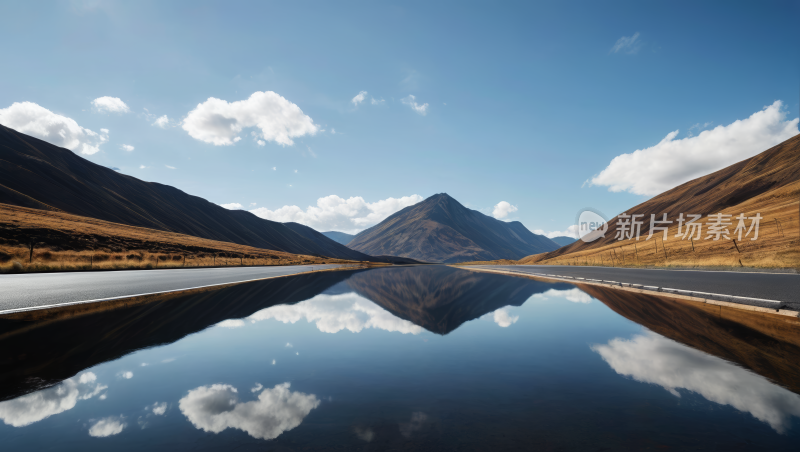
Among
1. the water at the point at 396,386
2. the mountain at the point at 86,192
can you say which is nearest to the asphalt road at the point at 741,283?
the water at the point at 396,386

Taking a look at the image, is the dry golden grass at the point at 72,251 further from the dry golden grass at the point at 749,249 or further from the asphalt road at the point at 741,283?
the dry golden grass at the point at 749,249

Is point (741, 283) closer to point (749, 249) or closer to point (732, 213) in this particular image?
point (749, 249)

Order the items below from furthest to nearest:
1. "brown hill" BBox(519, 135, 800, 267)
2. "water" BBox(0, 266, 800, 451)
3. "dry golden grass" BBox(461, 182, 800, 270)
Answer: "brown hill" BBox(519, 135, 800, 267), "dry golden grass" BBox(461, 182, 800, 270), "water" BBox(0, 266, 800, 451)

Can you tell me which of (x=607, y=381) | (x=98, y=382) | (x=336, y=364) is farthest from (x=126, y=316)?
(x=607, y=381)

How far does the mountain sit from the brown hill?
15295cm

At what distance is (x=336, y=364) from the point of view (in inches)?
282

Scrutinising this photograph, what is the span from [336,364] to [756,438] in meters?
6.24

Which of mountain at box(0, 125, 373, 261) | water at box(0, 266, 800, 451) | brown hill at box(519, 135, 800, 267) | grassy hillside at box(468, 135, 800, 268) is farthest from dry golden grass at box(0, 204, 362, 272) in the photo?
brown hill at box(519, 135, 800, 267)

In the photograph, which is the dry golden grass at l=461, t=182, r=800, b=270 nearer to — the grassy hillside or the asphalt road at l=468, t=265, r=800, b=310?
the grassy hillside

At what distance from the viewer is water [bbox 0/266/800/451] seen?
4.04 meters

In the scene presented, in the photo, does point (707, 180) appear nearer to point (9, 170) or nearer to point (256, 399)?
point (256, 399)

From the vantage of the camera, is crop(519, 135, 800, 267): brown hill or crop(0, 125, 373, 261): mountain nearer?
crop(519, 135, 800, 267): brown hill

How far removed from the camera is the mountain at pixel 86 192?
112812 millimetres

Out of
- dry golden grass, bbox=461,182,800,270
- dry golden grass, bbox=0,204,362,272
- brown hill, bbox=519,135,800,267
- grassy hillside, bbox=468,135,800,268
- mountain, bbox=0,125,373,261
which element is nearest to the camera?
dry golden grass, bbox=0,204,362,272
